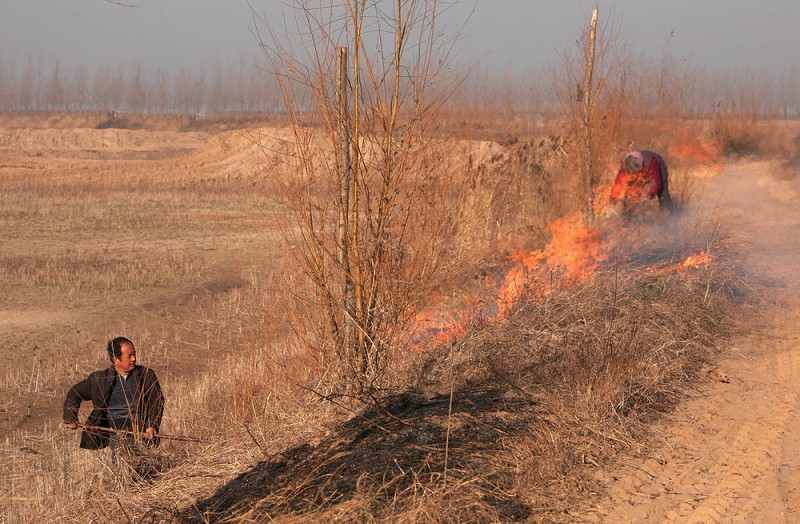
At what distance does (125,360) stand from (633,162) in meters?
8.76

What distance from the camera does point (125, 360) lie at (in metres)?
6.25

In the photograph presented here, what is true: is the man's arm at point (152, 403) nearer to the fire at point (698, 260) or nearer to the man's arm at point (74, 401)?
the man's arm at point (74, 401)

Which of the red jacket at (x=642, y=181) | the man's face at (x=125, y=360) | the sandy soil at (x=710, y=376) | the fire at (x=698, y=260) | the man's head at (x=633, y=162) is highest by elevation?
the man's head at (x=633, y=162)

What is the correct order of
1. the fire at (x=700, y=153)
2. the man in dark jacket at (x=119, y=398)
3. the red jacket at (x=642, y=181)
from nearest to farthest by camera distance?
the man in dark jacket at (x=119, y=398), the red jacket at (x=642, y=181), the fire at (x=700, y=153)

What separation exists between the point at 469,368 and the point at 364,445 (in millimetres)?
1786

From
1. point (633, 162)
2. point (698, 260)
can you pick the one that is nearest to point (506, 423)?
point (698, 260)

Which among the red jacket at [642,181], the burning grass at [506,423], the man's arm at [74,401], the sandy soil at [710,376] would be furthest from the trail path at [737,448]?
the man's arm at [74,401]

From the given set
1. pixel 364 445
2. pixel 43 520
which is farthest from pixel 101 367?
pixel 364 445

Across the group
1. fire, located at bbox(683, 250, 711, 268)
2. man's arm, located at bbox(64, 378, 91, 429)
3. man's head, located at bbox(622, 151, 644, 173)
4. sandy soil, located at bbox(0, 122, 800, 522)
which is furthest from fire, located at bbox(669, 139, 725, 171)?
man's arm, located at bbox(64, 378, 91, 429)

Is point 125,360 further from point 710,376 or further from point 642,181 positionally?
point 642,181

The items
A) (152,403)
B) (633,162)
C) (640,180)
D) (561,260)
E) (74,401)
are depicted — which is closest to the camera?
(74,401)

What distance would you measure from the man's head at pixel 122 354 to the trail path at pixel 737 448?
3.63 m

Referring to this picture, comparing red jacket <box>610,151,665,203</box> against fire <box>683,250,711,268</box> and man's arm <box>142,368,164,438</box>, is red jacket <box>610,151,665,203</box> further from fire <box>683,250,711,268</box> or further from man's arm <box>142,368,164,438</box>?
man's arm <box>142,368,164,438</box>

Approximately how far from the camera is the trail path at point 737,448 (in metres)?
4.59
